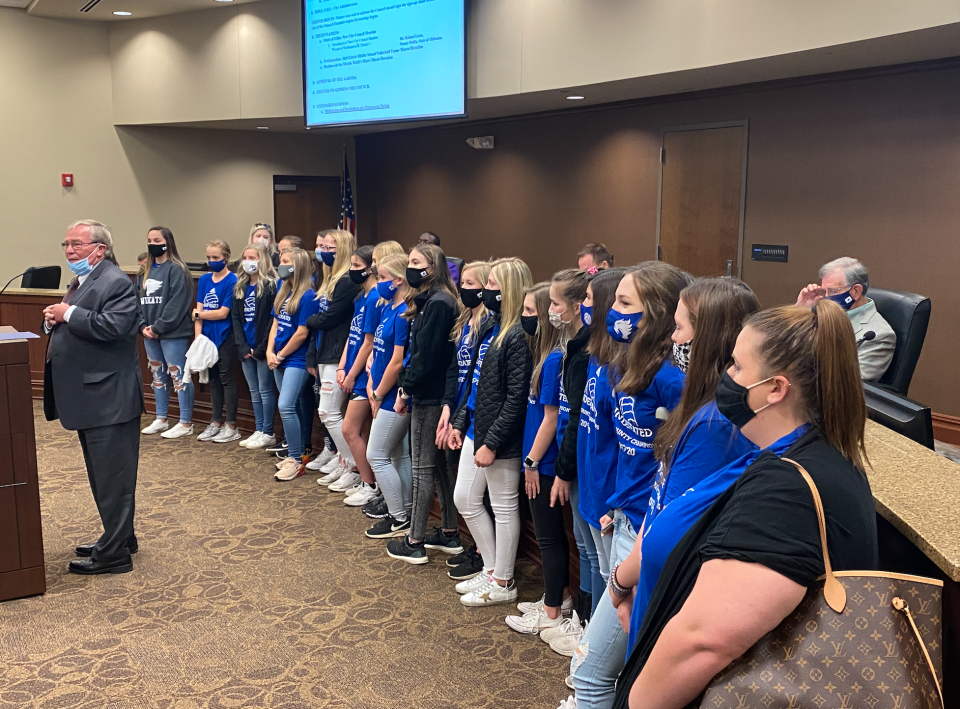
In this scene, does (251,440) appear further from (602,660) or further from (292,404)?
(602,660)

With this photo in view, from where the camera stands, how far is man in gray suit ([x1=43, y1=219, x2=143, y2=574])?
3.73 m

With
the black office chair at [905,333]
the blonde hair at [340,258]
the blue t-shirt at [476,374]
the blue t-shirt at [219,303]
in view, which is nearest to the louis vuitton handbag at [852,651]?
the blue t-shirt at [476,374]

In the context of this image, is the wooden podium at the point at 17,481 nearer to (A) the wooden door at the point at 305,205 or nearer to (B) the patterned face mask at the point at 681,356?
(B) the patterned face mask at the point at 681,356

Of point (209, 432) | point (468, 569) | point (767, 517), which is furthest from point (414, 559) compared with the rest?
point (767, 517)

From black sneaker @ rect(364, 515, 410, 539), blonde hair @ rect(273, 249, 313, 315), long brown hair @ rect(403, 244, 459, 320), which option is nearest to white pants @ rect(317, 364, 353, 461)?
blonde hair @ rect(273, 249, 313, 315)

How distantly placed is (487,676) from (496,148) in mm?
7313

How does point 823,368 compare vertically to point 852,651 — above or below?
above

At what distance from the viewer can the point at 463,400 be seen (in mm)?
3785

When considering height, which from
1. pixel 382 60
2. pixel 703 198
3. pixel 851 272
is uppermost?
pixel 382 60

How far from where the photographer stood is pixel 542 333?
10.5ft

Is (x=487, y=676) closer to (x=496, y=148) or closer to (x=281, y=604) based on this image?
(x=281, y=604)

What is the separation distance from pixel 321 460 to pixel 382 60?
433cm

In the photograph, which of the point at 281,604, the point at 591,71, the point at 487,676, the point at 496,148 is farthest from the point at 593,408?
the point at 496,148

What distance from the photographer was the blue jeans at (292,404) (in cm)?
548
